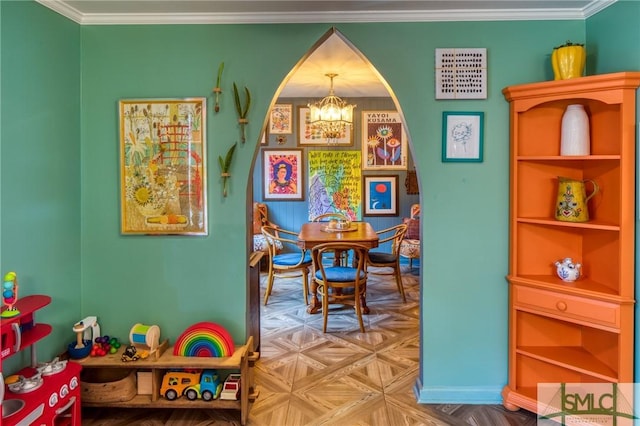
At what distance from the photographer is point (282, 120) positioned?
19.5ft

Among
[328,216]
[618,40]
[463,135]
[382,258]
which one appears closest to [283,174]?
[328,216]

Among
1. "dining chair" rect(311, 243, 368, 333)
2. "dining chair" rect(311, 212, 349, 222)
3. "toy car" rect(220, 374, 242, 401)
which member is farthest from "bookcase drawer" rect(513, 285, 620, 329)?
"dining chair" rect(311, 212, 349, 222)

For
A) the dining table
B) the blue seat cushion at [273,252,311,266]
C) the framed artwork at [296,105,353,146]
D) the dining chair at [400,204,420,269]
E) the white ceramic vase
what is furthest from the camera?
the framed artwork at [296,105,353,146]

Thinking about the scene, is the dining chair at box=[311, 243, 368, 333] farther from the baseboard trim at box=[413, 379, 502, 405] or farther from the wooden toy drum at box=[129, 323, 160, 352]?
the wooden toy drum at box=[129, 323, 160, 352]

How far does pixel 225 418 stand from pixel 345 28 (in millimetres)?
2316

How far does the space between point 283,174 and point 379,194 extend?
148 centimetres

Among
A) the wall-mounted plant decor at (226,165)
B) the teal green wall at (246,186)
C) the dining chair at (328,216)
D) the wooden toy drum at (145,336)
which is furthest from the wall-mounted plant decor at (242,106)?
the dining chair at (328,216)

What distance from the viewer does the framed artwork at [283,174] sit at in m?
5.96

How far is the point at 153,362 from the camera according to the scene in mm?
2080

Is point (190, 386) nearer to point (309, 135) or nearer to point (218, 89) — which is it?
point (218, 89)

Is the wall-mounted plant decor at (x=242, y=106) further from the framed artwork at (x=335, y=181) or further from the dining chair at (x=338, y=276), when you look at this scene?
the framed artwork at (x=335, y=181)

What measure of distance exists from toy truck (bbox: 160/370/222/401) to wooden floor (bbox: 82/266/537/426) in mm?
179

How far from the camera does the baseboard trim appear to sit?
2.34m

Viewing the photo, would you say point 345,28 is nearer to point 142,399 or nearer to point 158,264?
point 158,264
